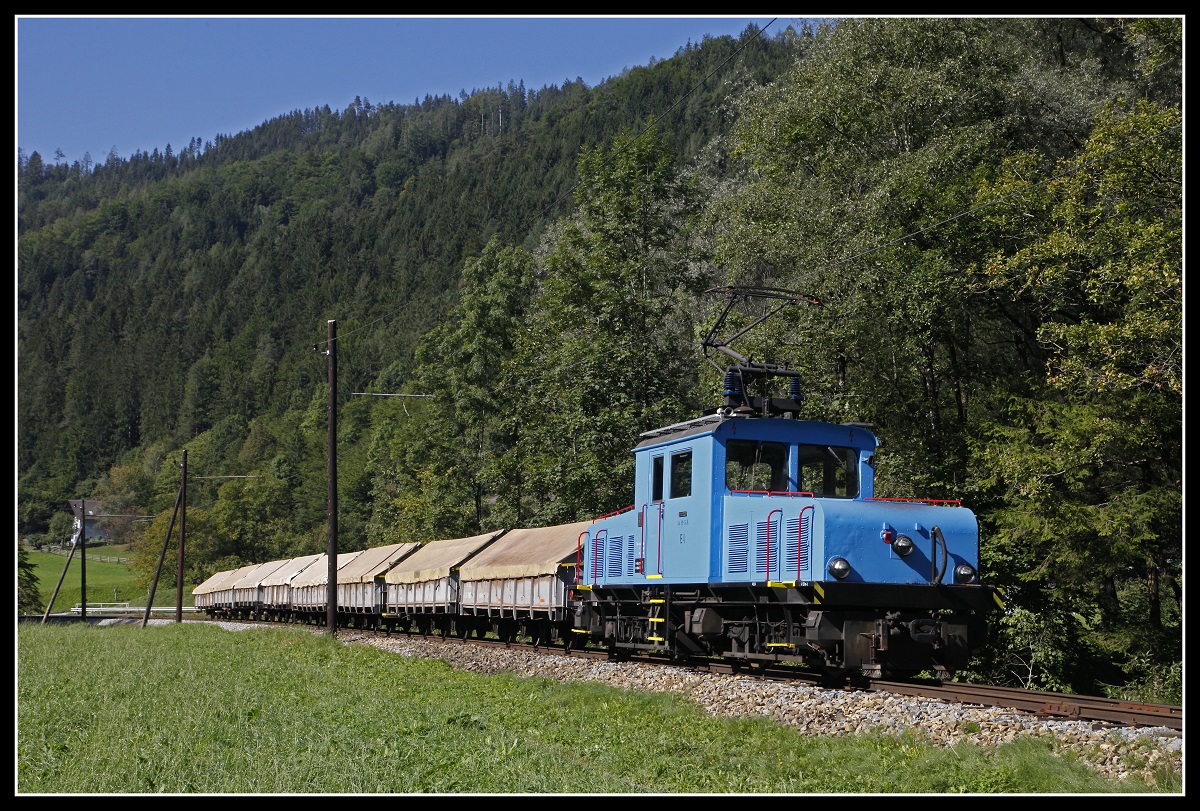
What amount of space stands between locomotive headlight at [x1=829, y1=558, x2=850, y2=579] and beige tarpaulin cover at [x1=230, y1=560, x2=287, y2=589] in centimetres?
4521

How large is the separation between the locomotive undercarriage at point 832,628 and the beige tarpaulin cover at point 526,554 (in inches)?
251

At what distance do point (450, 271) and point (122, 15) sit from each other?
15030 centimetres

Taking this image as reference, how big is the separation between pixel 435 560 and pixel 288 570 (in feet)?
72.4

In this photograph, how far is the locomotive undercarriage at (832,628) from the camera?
538 inches

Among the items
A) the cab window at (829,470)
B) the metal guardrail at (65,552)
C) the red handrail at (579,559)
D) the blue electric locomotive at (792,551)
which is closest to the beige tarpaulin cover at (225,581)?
the red handrail at (579,559)

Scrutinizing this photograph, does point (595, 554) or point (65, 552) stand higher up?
point (595, 554)

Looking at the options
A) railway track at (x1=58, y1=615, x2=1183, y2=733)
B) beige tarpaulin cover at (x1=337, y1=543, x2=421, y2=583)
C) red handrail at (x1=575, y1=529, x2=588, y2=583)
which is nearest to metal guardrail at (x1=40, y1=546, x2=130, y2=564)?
beige tarpaulin cover at (x1=337, y1=543, x2=421, y2=583)

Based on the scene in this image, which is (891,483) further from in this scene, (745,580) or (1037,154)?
(745,580)

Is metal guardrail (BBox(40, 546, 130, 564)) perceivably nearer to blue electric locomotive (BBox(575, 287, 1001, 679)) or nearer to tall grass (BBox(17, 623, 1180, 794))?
tall grass (BBox(17, 623, 1180, 794))

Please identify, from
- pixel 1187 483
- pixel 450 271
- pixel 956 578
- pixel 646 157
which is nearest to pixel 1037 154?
pixel 1187 483

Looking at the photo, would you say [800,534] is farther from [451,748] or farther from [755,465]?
[451,748]

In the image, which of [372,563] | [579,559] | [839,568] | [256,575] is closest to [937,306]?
[579,559]

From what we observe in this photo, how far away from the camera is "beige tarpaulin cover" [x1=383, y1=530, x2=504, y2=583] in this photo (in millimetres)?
29547

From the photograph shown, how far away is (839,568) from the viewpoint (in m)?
13.5
